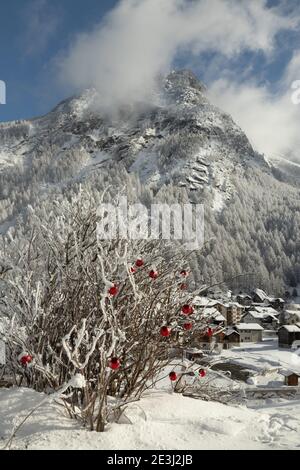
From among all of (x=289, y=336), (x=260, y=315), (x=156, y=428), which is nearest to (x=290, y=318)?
(x=260, y=315)

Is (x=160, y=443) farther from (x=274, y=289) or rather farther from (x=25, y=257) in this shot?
(x=274, y=289)

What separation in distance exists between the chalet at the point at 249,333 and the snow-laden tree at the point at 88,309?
42.5 metres

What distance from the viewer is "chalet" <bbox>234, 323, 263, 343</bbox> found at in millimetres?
46091

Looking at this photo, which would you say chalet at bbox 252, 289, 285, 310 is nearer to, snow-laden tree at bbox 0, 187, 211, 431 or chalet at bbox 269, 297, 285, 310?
chalet at bbox 269, 297, 285, 310

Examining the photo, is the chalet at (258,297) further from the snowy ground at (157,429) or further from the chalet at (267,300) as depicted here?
the snowy ground at (157,429)

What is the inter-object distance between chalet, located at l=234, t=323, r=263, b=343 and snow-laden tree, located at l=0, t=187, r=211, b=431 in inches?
1674

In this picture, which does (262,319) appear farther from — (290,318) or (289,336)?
(289,336)

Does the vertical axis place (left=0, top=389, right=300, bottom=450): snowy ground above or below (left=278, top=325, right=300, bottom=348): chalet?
above

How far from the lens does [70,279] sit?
16.0 feet

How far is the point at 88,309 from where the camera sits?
489 cm

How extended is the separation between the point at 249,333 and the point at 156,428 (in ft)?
150

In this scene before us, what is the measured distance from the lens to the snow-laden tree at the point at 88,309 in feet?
14.4

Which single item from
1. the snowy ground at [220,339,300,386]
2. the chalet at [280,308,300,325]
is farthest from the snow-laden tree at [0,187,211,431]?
the chalet at [280,308,300,325]
